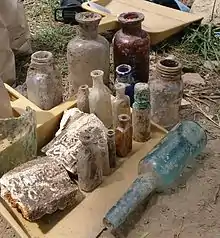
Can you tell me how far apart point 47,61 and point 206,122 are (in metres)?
0.64

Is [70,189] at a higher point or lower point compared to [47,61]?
lower

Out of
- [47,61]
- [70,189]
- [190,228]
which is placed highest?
[47,61]

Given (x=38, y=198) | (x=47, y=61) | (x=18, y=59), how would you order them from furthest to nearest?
(x=18, y=59)
(x=47, y=61)
(x=38, y=198)

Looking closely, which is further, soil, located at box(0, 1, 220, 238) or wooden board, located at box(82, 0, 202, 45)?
wooden board, located at box(82, 0, 202, 45)

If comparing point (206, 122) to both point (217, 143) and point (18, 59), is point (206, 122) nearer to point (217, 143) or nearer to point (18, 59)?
point (217, 143)

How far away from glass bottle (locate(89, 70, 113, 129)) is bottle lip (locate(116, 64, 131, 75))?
8 centimetres

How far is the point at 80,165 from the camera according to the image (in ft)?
4.90

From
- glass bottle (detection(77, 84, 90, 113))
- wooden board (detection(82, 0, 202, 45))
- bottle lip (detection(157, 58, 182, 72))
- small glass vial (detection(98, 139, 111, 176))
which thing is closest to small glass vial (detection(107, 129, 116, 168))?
small glass vial (detection(98, 139, 111, 176))

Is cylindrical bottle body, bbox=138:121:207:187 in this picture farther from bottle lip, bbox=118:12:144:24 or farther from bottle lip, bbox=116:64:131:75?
bottle lip, bbox=118:12:144:24

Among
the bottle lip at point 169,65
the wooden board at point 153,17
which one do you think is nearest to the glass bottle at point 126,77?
the bottle lip at point 169,65

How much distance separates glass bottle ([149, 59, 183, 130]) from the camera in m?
1.70

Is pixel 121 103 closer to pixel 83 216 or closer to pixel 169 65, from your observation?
pixel 169 65

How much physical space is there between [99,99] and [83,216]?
400 millimetres

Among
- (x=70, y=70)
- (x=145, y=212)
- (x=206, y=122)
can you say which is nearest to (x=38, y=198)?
(x=145, y=212)
